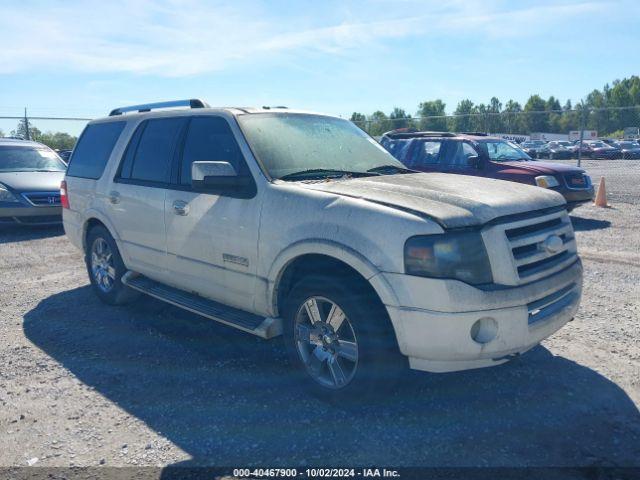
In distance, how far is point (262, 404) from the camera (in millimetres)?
3727

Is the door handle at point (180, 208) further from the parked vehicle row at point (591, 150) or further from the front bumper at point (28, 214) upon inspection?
the parked vehicle row at point (591, 150)

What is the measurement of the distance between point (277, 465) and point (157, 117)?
3.42 m

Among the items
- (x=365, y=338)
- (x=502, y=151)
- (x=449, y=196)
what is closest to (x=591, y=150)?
(x=502, y=151)

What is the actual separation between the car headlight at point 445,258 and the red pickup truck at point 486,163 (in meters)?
7.48

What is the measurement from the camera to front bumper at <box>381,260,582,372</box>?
3104mm

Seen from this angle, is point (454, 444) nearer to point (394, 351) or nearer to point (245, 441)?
point (394, 351)

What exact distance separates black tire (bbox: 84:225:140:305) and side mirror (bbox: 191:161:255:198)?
1957 millimetres

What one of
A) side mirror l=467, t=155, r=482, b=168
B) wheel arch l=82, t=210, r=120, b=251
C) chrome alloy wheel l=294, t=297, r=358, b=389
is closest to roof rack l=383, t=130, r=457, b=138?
side mirror l=467, t=155, r=482, b=168

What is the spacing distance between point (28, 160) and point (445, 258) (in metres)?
10.4

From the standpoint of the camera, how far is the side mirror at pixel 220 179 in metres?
3.88

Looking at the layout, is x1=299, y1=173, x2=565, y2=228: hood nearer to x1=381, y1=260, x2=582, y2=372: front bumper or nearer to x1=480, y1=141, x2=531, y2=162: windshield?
x1=381, y1=260, x2=582, y2=372: front bumper

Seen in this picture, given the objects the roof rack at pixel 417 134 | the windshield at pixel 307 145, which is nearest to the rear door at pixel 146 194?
the windshield at pixel 307 145

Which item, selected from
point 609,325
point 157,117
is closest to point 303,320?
point 157,117

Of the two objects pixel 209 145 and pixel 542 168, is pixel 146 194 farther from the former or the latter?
pixel 542 168
